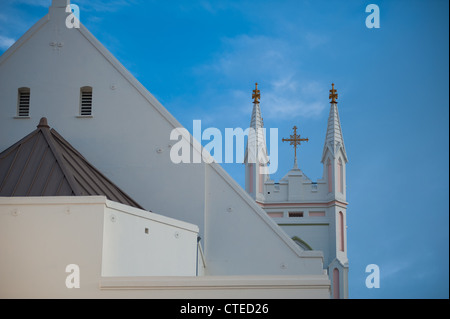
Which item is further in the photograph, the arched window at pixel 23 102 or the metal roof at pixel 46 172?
the arched window at pixel 23 102

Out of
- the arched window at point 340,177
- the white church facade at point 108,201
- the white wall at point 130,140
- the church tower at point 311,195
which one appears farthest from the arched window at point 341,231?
the white wall at point 130,140

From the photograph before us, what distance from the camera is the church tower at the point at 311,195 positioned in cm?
5488

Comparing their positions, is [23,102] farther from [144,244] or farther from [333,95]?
[333,95]

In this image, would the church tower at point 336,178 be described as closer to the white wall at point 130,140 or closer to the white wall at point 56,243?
the white wall at point 130,140

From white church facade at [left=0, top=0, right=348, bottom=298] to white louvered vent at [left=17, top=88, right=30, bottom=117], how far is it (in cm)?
4

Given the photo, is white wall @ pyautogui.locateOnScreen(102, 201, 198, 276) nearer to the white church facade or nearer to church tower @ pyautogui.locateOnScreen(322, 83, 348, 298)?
the white church facade

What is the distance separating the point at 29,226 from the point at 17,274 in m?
1.13

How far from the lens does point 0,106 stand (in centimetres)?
2694

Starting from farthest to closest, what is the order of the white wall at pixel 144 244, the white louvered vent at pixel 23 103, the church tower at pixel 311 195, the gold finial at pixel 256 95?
the gold finial at pixel 256 95 → the church tower at pixel 311 195 → the white louvered vent at pixel 23 103 → the white wall at pixel 144 244

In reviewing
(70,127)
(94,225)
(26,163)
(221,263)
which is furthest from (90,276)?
(70,127)

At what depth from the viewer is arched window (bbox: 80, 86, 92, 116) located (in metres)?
27.1

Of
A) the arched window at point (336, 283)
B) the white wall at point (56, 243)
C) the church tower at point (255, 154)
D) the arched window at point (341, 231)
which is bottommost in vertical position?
the white wall at point (56, 243)

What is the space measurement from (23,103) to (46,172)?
6773 mm
